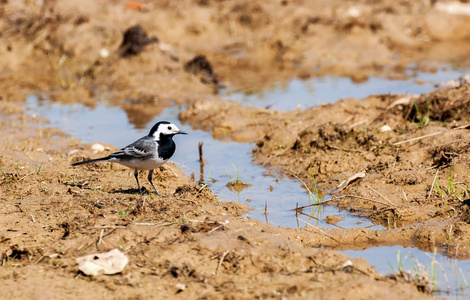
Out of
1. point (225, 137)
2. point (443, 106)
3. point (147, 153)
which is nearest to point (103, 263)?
point (147, 153)

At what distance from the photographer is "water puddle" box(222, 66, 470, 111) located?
12.0 metres

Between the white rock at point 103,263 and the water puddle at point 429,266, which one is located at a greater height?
the white rock at point 103,263

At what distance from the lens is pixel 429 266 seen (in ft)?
17.6

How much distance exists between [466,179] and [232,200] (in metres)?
2.70

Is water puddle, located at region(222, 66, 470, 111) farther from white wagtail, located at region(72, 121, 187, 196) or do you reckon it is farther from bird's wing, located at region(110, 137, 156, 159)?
bird's wing, located at region(110, 137, 156, 159)

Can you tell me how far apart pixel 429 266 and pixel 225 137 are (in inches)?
208

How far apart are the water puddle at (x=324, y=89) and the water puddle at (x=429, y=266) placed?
18.7 feet

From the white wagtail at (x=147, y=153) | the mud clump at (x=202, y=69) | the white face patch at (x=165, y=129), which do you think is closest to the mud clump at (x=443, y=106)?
the white face patch at (x=165, y=129)

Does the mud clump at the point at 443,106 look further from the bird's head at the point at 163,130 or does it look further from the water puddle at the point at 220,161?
the bird's head at the point at 163,130

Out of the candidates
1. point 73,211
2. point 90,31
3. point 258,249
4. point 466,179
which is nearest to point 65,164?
point 73,211

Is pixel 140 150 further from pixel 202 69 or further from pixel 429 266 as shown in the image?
pixel 202 69

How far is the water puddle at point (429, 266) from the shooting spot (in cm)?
484

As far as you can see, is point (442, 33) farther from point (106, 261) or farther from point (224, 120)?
point (106, 261)

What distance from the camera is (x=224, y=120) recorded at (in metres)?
10.7
